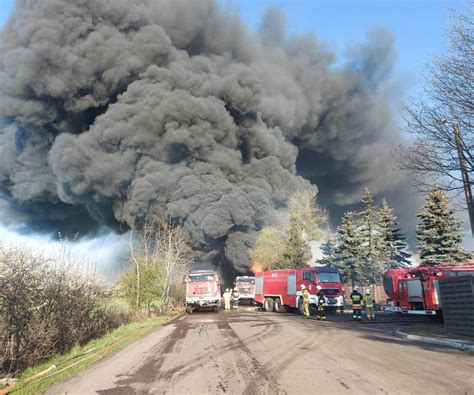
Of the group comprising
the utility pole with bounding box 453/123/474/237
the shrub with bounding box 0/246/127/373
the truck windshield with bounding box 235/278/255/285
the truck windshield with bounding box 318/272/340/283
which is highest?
the utility pole with bounding box 453/123/474/237

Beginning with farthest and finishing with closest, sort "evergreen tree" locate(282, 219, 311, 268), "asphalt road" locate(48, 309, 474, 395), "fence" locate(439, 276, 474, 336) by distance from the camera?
"evergreen tree" locate(282, 219, 311, 268)
"fence" locate(439, 276, 474, 336)
"asphalt road" locate(48, 309, 474, 395)

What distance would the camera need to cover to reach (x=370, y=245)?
34.0 metres

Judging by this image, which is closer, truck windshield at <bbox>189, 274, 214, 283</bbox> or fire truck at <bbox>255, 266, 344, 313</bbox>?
fire truck at <bbox>255, 266, 344, 313</bbox>

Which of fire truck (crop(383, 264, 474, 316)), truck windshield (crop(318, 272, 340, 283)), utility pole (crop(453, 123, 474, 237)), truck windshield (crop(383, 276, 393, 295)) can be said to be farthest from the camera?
truck windshield (crop(318, 272, 340, 283))

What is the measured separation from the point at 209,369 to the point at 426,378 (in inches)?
116

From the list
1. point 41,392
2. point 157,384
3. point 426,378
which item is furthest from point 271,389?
point 41,392

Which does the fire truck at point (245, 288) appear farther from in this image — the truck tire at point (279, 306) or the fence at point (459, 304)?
the fence at point (459, 304)

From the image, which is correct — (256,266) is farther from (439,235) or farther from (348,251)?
(439,235)

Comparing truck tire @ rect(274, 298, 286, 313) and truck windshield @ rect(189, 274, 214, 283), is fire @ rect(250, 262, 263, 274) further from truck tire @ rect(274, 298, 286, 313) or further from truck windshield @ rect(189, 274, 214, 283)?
truck windshield @ rect(189, 274, 214, 283)

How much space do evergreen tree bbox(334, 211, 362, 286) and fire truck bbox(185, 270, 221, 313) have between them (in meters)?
14.6

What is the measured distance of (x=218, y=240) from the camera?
3344 centimetres

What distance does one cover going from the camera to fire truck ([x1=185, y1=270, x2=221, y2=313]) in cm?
2123

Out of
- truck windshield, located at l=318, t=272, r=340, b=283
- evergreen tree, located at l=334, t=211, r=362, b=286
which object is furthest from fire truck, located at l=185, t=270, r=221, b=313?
evergreen tree, located at l=334, t=211, r=362, b=286

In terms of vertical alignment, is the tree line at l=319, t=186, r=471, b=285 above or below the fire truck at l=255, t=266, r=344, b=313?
above
